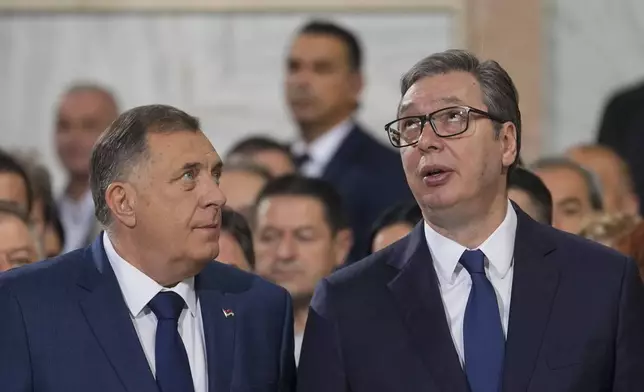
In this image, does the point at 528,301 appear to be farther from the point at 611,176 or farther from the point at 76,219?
the point at 76,219

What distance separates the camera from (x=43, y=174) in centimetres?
733

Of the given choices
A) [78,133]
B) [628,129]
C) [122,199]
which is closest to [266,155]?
[78,133]

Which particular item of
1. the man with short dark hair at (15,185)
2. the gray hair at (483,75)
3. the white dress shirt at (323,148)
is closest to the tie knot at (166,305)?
the gray hair at (483,75)

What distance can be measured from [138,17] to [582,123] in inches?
102

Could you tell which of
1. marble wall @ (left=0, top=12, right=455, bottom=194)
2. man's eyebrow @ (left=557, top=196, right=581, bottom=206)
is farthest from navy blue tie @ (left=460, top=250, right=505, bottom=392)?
marble wall @ (left=0, top=12, right=455, bottom=194)

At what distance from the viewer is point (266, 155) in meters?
7.71

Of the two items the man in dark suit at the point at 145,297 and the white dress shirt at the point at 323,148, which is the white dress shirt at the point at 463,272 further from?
the white dress shirt at the point at 323,148

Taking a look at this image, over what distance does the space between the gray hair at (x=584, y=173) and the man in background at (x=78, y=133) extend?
241cm

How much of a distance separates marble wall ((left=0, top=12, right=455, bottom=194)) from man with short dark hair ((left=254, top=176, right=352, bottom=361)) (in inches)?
109

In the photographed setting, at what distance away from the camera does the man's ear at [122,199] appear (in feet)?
14.6

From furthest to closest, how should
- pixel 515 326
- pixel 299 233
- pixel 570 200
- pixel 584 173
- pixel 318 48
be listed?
1. pixel 318 48
2. pixel 584 173
3. pixel 570 200
4. pixel 299 233
5. pixel 515 326

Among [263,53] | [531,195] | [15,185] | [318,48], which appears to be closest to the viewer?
[531,195]

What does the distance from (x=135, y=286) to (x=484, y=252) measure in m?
0.93

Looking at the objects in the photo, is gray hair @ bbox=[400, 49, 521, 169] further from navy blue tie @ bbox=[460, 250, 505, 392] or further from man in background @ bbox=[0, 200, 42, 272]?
man in background @ bbox=[0, 200, 42, 272]
